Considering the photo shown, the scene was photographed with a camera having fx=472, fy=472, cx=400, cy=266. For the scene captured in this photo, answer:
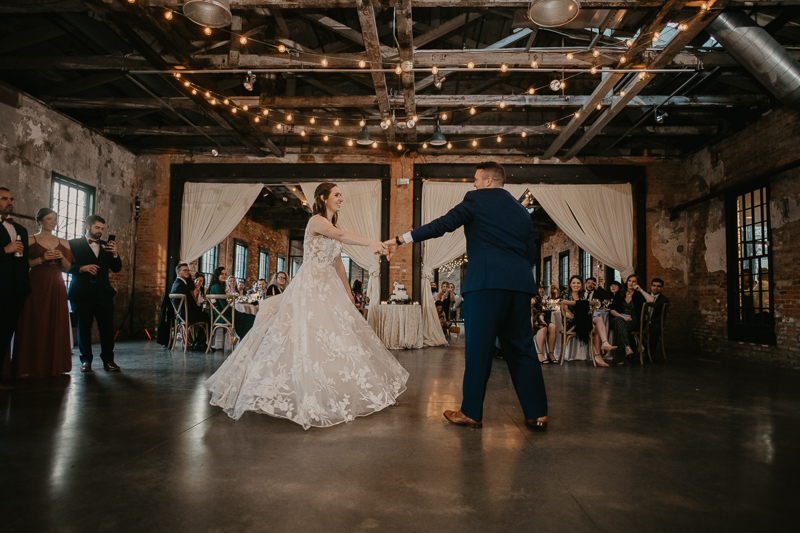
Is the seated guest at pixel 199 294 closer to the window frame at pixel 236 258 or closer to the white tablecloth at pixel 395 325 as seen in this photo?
the white tablecloth at pixel 395 325

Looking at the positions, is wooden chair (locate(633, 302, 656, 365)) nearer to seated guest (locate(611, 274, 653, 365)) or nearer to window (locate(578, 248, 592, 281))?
seated guest (locate(611, 274, 653, 365))

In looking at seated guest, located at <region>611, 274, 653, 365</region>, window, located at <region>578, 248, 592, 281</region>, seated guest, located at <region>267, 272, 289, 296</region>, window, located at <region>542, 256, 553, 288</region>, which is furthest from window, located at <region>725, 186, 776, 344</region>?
window, located at <region>542, 256, 553, 288</region>

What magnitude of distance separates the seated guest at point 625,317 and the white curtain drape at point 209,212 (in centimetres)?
736

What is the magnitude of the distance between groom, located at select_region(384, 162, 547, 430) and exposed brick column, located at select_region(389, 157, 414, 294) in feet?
22.5

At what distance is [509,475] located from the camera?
→ 6.73ft

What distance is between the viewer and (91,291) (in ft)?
16.3

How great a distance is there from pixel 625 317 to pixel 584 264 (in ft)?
26.8

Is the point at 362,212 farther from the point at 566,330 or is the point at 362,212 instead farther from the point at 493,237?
the point at 493,237

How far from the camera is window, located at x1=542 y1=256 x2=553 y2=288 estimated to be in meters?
18.5

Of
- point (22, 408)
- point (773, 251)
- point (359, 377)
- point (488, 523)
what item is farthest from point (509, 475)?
point (773, 251)

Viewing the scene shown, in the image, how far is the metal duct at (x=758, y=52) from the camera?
520 cm

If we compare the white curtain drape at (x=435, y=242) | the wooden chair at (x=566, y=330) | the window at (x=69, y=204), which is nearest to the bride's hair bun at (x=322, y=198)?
the wooden chair at (x=566, y=330)

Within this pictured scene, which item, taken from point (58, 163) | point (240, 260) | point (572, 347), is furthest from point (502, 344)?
point (240, 260)

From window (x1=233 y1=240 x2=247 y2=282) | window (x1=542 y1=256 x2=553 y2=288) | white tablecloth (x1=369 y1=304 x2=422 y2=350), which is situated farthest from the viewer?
window (x1=542 y1=256 x2=553 y2=288)
